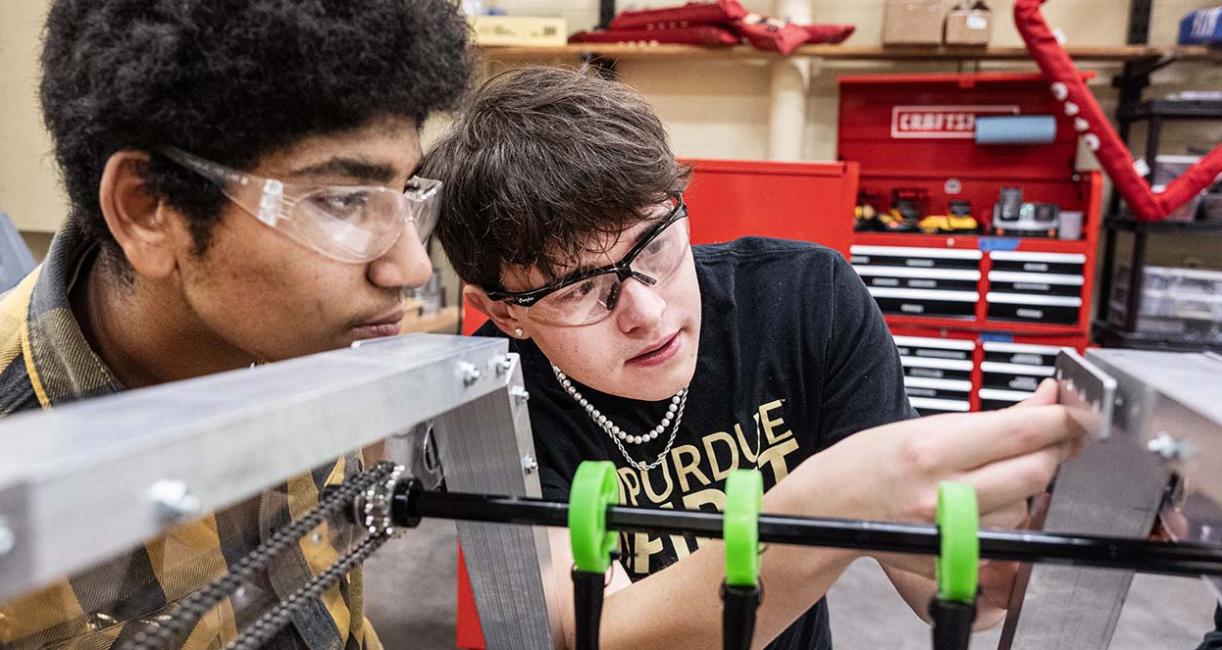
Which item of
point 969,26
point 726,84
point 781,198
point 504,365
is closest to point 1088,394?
point 504,365

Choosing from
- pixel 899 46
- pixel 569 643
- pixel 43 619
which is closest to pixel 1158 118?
pixel 899 46

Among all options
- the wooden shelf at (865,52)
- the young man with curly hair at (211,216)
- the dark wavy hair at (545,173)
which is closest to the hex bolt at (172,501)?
the young man with curly hair at (211,216)

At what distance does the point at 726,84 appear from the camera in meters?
3.65

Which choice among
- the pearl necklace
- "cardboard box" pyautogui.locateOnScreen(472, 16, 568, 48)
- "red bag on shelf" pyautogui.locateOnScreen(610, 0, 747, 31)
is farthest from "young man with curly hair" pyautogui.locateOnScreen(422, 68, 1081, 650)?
"cardboard box" pyautogui.locateOnScreen(472, 16, 568, 48)

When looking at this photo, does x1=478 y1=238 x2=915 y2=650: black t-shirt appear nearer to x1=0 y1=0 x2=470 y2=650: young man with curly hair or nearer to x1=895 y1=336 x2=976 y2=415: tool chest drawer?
x1=0 y1=0 x2=470 y2=650: young man with curly hair

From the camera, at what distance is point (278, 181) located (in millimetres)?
684

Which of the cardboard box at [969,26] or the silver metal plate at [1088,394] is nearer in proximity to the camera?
the silver metal plate at [1088,394]

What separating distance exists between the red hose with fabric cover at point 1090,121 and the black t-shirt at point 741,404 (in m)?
2.32

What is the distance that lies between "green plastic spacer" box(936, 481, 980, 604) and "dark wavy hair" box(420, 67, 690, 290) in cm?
51

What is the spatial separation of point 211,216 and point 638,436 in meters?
0.54

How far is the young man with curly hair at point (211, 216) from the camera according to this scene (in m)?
0.65

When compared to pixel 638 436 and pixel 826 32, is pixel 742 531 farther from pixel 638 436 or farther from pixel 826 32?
pixel 826 32

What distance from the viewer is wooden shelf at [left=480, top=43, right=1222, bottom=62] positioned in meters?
2.98

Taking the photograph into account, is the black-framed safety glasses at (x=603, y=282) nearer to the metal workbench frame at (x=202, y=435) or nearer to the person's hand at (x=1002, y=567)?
the metal workbench frame at (x=202, y=435)
